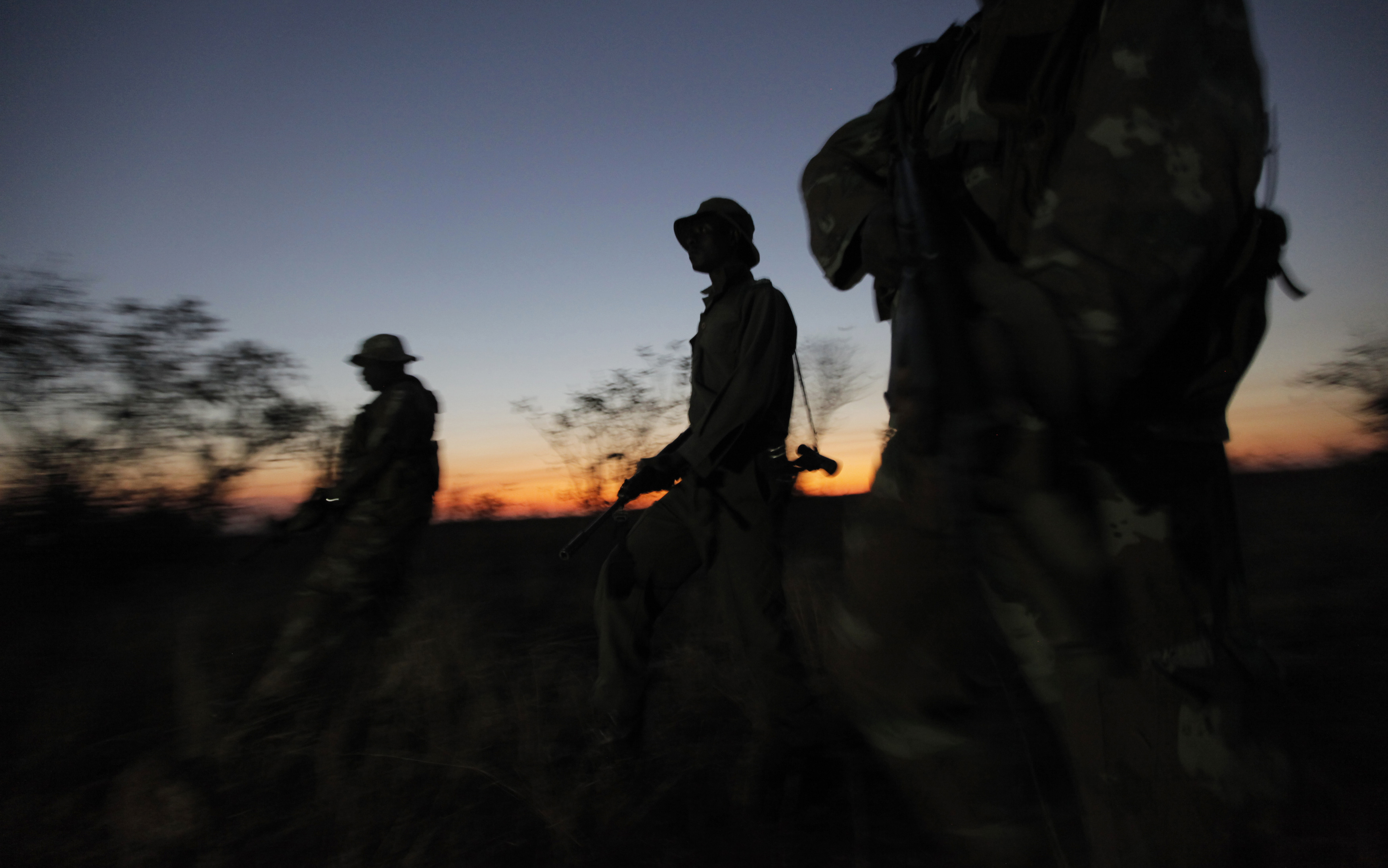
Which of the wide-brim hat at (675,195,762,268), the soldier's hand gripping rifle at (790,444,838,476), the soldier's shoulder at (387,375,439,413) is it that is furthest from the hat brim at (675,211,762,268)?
the soldier's shoulder at (387,375,439,413)

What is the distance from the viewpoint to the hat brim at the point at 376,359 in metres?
4.15

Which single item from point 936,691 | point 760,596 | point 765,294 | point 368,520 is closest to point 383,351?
point 368,520

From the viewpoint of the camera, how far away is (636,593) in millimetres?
2592

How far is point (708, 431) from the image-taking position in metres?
2.73

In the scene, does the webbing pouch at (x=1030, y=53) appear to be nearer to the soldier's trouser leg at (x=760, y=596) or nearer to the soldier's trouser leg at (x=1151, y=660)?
the soldier's trouser leg at (x=1151, y=660)

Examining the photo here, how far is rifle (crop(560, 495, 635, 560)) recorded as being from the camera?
9.00ft

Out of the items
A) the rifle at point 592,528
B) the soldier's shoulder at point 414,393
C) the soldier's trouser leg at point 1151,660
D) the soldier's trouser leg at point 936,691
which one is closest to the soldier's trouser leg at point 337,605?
the soldier's shoulder at point 414,393

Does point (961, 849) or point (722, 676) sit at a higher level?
point (961, 849)

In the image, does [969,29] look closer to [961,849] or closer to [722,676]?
[961,849]

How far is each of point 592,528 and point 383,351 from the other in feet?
6.71

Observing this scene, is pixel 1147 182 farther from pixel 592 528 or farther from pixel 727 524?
pixel 592 528

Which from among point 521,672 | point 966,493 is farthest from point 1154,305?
point 521,672

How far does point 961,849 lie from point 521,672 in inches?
141

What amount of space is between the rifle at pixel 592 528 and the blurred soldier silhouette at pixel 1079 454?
1.92 meters
